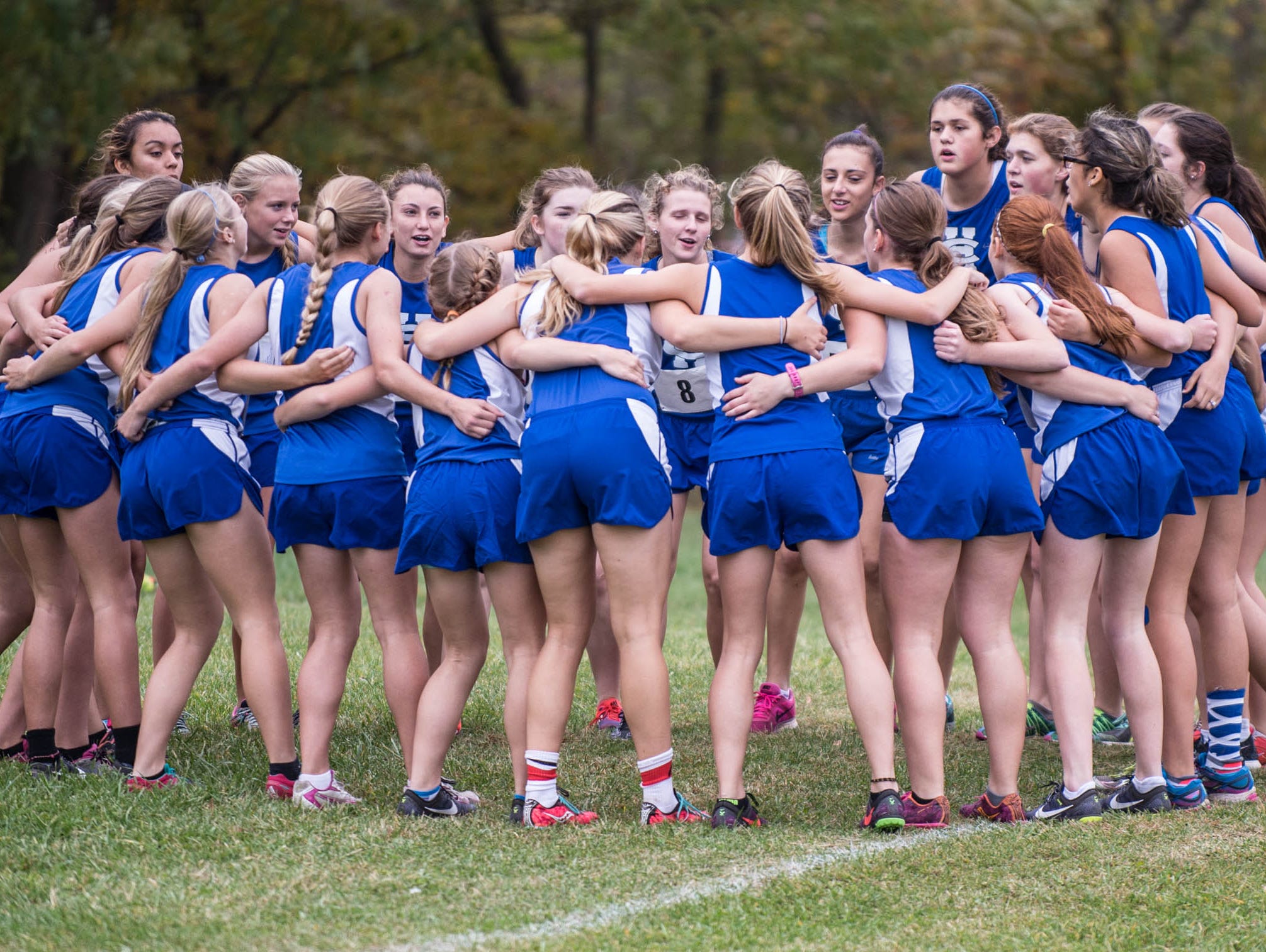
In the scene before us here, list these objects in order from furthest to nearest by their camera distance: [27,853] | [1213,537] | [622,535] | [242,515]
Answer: [1213,537]
[242,515]
[622,535]
[27,853]

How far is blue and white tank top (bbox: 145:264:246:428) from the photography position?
5105 millimetres

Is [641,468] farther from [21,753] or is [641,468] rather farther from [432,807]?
[21,753]

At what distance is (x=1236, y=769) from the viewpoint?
5227 mm

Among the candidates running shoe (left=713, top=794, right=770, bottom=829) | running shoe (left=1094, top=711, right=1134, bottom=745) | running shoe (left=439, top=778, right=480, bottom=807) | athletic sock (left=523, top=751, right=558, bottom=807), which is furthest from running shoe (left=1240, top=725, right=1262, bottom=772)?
running shoe (left=439, top=778, right=480, bottom=807)

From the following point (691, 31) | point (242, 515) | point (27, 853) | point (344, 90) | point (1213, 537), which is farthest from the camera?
point (691, 31)

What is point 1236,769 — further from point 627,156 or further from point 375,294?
point 627,156

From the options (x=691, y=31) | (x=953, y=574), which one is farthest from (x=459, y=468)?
(x=691, y=31)

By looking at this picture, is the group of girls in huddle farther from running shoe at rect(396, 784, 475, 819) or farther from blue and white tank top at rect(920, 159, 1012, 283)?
blue and white tank top at rect(920, 159, 1012, 283)

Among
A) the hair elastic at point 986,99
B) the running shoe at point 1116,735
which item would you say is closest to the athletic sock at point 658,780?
the running shoe at point 1116,735

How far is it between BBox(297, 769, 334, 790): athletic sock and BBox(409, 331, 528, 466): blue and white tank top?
1.21 meters

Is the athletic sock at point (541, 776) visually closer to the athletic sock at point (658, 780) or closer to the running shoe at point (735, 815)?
the athletic sock at point (658, 780)

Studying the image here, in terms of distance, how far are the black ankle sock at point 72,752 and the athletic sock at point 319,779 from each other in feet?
3.87

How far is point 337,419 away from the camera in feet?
16.5

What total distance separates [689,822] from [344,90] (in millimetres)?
16433
